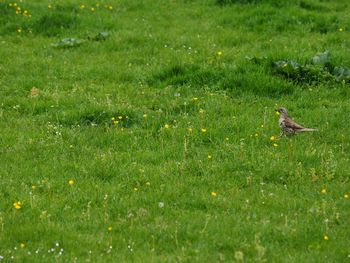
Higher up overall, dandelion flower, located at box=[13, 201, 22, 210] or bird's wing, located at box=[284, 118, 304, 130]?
bird's wing, located at box=[284, 118, 304, 130]

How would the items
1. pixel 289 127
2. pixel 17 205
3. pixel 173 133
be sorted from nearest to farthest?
pixel 17 205 → pixel 289 127 → pixel 173 133

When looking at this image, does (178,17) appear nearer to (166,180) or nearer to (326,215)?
(166,180)

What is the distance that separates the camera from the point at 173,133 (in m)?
10.7

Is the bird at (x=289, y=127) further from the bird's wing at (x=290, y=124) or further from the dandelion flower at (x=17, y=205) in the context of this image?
the dandelion flower at (x=17, y=205)

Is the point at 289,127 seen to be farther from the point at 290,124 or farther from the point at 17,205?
the point at 17,205

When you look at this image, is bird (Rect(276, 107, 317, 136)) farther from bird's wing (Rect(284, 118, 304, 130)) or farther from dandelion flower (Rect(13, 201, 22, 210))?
dandelion flower (Rect(13, 201, 22, 210))

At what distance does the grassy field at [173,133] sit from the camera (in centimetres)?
766

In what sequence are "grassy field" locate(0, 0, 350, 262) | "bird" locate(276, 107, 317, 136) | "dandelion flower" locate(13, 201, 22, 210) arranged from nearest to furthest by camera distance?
"grassy field" locate(0, 0, 350, 262) → "dandelion flower" locate(13, 201, 22, 210) → "bird" locate(276, 107, 317, 136)

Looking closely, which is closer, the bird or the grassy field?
the grassy field

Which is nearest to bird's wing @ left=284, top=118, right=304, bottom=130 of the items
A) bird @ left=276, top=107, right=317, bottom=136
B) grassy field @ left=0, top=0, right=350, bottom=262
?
bird @ left=276, top=107, right=317, bottom=136

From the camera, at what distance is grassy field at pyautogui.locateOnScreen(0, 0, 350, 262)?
7660 millimetres

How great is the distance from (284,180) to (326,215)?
1144 millimetres

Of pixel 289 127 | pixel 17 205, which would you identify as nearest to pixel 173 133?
pixel 289 127

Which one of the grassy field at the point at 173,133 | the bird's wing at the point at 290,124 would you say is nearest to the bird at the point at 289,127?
the bird's wing at the point at 290,124
